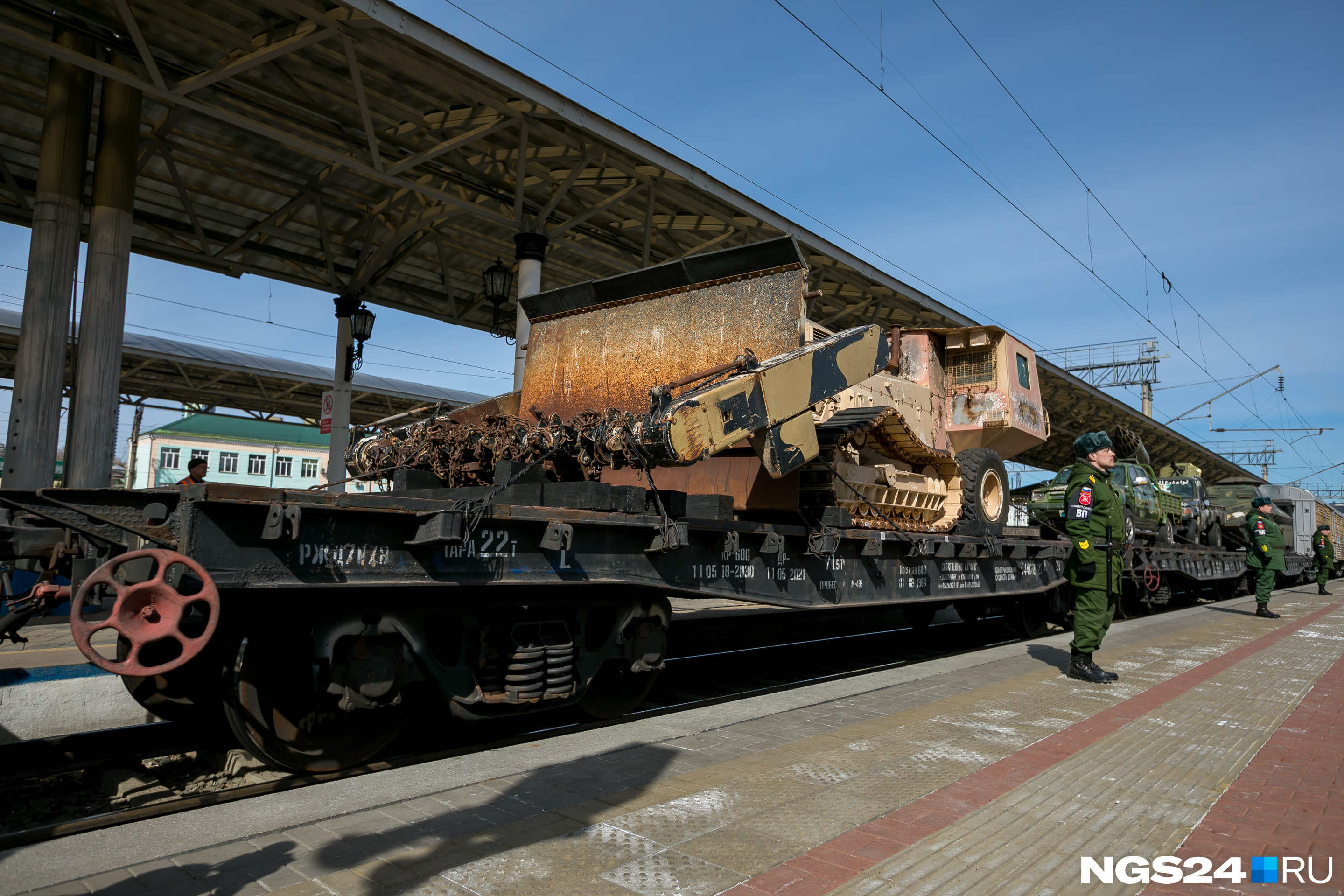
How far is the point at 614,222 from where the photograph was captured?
46.1 ft

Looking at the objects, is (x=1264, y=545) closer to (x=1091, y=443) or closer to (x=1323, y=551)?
(x=1091, y=443)

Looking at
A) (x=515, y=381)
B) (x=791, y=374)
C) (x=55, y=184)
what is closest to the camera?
(x=791, y=374)

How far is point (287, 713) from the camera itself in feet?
13.5

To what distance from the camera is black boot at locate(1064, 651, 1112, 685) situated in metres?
6.78

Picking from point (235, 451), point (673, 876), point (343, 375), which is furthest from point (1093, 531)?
point (235, 451)

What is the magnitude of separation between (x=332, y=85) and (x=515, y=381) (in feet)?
14.3

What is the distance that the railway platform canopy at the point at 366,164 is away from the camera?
8828 millimetres

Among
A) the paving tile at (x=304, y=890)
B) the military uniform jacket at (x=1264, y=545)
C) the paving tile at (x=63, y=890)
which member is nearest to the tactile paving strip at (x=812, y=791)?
the paving tile at (x=304, y=890)

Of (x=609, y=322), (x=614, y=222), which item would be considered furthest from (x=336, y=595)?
(x=614, y=222)

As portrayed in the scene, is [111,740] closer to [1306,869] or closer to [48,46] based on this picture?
[1306,869]

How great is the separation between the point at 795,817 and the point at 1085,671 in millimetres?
4469

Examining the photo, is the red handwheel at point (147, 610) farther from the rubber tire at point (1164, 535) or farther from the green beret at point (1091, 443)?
the rubber tire at point (1164, 535)

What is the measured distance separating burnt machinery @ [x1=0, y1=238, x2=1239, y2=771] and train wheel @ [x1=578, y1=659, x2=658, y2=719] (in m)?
0.02

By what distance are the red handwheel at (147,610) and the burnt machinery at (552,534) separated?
1 centimetres
